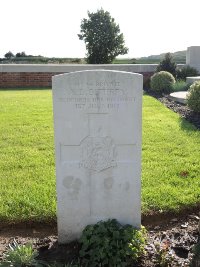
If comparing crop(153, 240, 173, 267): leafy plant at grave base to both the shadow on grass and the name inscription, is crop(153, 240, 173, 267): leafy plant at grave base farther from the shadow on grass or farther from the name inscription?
the shadow on grass

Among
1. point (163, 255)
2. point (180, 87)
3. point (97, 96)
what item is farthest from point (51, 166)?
point (180, 87)

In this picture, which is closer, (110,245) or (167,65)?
(110,245)

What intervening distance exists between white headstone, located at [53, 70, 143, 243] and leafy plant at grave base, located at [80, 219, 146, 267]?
0.56ft

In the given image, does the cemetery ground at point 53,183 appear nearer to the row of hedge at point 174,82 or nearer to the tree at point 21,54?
the row of hedge at point 174,82

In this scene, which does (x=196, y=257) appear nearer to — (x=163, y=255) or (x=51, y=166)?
(x=163, y=255)

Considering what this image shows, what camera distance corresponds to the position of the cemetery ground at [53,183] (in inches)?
142

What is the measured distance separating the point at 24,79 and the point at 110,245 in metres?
13.9

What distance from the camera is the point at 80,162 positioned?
3.12 metres

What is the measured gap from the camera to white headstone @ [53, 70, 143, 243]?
118 inches

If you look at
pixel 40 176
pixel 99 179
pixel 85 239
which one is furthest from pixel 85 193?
pixel 40 176

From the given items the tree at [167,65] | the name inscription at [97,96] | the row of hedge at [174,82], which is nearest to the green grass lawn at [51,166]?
the row of hedge at [174,82]

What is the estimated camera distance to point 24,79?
16.0 metres

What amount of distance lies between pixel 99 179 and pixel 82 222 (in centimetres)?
43

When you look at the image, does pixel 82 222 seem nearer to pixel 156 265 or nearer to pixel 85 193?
pixel 85 193
